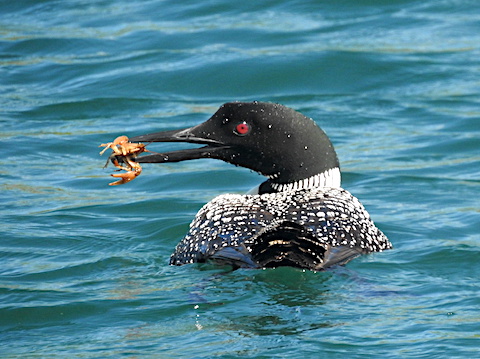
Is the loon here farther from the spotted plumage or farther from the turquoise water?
the turquoise water

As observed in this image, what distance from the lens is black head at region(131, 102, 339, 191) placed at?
5352 millimetres

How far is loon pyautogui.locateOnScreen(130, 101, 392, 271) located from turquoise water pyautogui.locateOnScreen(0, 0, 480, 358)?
117 mm

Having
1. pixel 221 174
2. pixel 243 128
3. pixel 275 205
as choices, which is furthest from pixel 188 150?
pixel 221 174

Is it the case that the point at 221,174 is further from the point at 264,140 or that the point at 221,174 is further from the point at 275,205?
the point at 275,205

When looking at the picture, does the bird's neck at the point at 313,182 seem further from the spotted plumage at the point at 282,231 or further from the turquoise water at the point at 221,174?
the turquoise water at the point at 221,174

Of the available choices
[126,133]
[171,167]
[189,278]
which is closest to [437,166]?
[171,167]

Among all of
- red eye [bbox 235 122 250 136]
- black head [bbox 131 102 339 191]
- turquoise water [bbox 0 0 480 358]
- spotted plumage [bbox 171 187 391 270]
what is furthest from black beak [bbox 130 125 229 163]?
turquoise water [bbox 0 0 480 358]

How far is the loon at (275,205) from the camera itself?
182 inches

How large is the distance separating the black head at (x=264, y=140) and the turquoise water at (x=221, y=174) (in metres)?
0.62

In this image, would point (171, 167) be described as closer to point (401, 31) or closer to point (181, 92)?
point (181, 92)

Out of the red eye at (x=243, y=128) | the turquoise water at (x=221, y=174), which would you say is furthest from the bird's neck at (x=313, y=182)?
the turquoise water at (x=221, y=174)

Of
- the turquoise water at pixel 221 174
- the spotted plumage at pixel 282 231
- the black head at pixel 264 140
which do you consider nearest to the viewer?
the turquoise water at pixel 221 174

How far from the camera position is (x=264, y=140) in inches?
211

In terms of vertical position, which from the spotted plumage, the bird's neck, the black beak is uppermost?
the black beak
